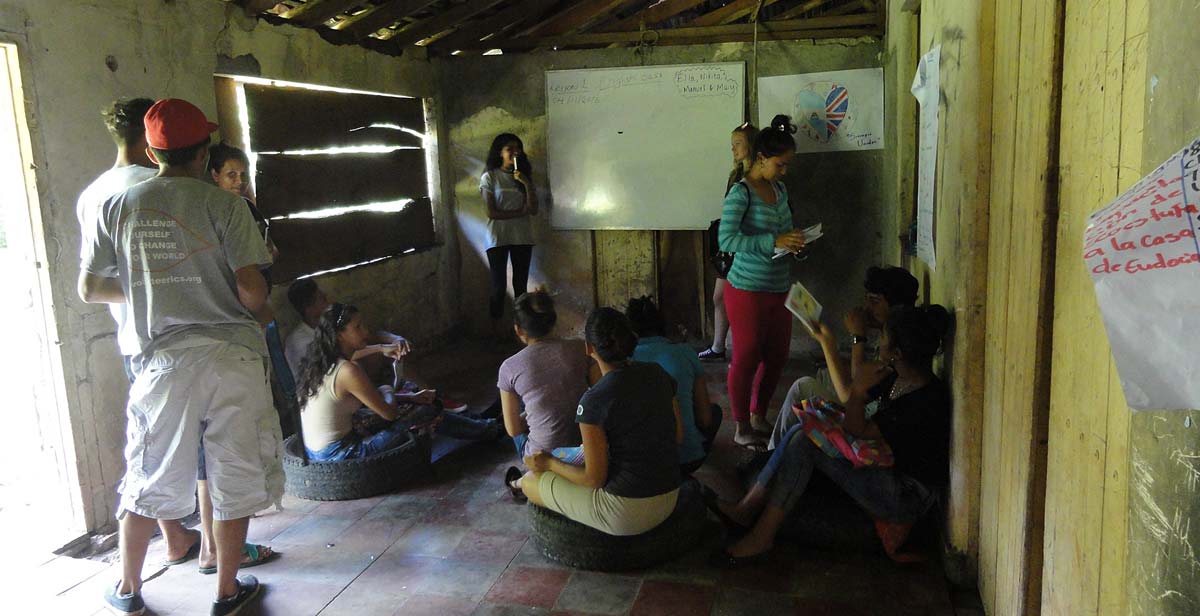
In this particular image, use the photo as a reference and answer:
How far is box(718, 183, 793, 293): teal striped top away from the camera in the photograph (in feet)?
12.2

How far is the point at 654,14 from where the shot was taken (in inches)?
228

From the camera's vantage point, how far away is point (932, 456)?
9.02 feet

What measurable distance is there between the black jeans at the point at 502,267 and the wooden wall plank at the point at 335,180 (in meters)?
0.81

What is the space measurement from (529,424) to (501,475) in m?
0.65

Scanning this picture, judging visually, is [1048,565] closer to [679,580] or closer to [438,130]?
[679,580]

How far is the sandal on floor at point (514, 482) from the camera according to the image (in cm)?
349

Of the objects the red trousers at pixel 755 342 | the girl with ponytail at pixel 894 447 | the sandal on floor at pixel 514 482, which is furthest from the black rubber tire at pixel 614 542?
the red trousers at pixel 755 342

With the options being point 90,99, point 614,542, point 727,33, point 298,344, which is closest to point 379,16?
point 90,99

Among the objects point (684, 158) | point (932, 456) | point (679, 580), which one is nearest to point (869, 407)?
point (932, 456)

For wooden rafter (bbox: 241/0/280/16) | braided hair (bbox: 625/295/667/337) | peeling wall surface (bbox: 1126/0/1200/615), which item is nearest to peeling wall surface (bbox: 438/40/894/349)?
wooden rafter (bbox: 241/0/280/16)

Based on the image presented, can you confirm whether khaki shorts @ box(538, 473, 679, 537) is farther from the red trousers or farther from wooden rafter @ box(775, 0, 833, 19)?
wooden rafter @ box(775, 0, 833, 19)

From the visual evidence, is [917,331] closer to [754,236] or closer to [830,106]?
[754,236]

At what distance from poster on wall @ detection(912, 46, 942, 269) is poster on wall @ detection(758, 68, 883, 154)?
2262 mm

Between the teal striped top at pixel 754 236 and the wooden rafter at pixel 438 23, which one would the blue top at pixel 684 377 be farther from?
the wooden rafter at pixel 438 23
